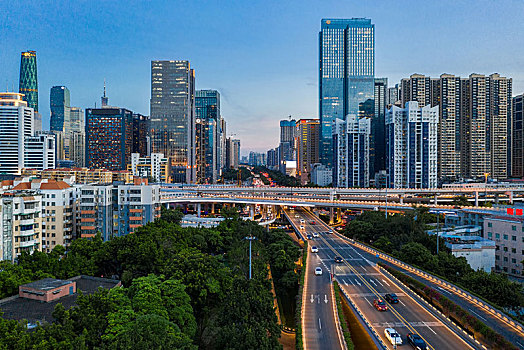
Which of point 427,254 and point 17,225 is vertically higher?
point 17,225

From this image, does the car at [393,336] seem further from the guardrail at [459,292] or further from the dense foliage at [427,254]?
the dense foliage at [427,254]

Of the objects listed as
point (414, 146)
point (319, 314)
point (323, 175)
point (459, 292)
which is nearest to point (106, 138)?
point (323, 175)

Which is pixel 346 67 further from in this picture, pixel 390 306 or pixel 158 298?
pixel 158 298

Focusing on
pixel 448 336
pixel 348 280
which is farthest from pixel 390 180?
pixel 448 336

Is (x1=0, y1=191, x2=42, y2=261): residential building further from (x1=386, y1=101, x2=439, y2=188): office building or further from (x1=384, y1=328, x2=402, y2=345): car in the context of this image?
(x1=386, y1=101, x2=439, y2=188): office building

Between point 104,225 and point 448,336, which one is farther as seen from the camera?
point 104,225

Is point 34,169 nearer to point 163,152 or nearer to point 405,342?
point 163,152

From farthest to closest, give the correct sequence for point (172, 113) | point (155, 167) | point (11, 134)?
1. point (172, 113)
2. point (155, 167)
3. point (11, 134)
